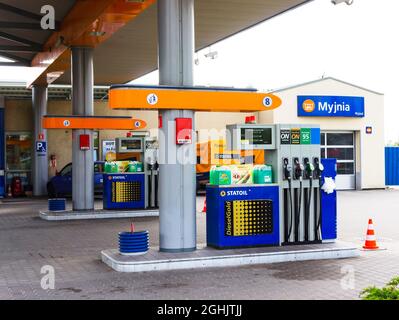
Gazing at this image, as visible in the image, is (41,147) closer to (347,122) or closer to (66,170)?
(66,170)

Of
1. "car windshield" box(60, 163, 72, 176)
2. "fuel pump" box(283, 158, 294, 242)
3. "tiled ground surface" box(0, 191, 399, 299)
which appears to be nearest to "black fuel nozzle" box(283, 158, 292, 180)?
"fuel pump" box(283, 158, 294, 242)

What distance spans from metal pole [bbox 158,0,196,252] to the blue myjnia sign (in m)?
16.8

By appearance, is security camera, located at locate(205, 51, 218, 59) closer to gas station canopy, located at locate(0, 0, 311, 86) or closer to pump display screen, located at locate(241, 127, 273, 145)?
gas station canopy, located at locate(0, 0, 311, 86)

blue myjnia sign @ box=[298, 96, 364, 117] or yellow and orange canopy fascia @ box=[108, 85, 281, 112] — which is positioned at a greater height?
blue myjnia sign @ box=[298, 96, 364, 117]

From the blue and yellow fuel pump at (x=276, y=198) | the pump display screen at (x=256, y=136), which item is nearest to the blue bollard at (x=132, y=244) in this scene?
the blue and yellow fuel pump at (x=276, y=198)

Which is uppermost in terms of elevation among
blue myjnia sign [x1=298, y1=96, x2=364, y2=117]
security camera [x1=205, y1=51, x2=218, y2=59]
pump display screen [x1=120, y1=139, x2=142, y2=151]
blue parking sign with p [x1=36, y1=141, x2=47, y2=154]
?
security camera [x1=205, y1=51, x2=218, y2=59]

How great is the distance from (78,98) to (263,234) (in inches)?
362

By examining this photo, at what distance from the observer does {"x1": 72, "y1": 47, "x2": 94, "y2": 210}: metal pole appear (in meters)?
17.6

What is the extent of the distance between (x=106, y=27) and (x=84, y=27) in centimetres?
56
